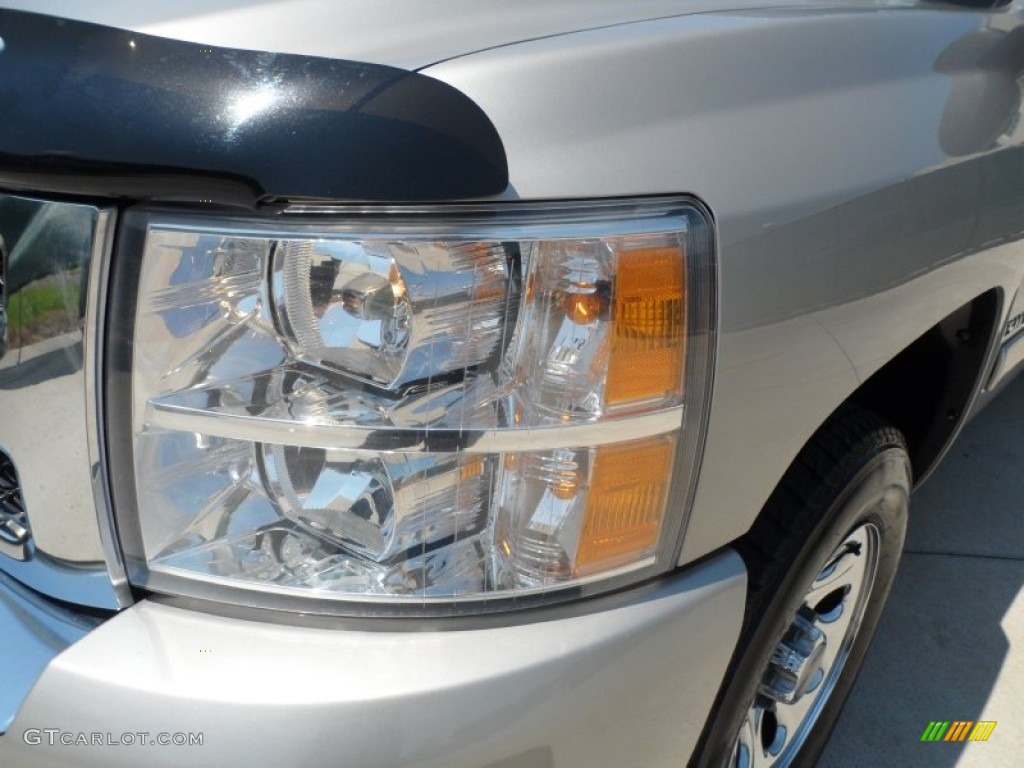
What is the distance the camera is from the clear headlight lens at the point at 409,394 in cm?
112

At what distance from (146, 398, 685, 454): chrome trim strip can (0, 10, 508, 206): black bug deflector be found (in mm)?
243

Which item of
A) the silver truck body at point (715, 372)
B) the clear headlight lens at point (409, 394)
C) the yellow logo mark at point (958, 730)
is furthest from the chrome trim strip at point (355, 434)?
the yellow logo mark at point (958, 730)

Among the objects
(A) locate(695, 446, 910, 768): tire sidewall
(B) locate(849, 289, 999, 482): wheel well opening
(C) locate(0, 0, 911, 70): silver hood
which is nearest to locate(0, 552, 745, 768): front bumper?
(A) locate(695, 446, 910, 768): tire sidewall

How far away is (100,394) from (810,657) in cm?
140

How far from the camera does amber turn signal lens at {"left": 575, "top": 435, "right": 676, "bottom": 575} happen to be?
1198 millimetres

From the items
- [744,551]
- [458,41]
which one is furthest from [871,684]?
[458,41]

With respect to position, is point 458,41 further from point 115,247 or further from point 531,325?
point 115,247

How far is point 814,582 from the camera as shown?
1.82 meters

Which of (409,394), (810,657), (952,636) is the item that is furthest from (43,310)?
(952,636)

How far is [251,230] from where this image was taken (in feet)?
3.62

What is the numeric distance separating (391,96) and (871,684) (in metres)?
2.05

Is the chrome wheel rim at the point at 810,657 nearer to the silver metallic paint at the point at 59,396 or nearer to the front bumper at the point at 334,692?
the front bumper at the point at 334,692

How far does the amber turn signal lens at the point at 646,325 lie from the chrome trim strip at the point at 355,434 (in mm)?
83

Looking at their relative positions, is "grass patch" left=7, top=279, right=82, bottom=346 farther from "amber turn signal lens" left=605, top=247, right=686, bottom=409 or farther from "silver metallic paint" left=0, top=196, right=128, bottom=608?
"amber turn signal lens" left=605, top=247, right=686, bottom=409
